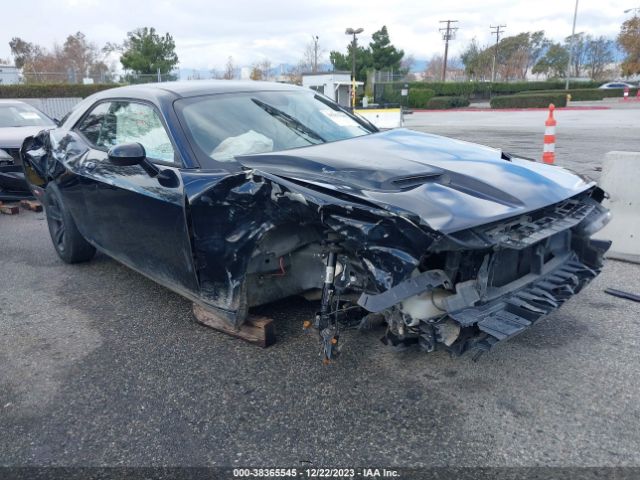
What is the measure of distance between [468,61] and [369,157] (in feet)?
249

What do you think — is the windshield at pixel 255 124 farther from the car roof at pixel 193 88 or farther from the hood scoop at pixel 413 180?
the hood scoop at pixel 413 180

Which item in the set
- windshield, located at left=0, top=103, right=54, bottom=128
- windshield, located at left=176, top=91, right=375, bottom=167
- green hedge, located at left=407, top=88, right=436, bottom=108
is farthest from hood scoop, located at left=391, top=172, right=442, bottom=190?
green hedge, located at left=407, top=88, right=436, bottom=108

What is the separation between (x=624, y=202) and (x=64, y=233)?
16.4ft

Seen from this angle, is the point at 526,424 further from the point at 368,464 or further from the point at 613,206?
the point at 613,206

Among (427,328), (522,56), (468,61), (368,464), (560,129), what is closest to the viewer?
(368,464)

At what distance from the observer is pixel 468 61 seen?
2854 inches

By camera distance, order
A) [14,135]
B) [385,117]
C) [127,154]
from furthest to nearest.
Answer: [385,117] < [14,135] < [127,154]

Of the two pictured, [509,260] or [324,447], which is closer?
[324,447]

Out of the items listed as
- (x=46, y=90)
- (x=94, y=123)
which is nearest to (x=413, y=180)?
(x=94, y=123)

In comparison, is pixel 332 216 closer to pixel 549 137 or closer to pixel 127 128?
pixel 127 128

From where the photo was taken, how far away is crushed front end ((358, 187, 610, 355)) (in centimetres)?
241

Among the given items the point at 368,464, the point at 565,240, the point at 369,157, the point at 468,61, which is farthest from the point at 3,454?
the point at 468,61

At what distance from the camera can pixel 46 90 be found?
28.2 meters

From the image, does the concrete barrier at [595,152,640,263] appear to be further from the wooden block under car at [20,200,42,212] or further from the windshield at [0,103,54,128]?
the windshield at [0,103,54,128]
